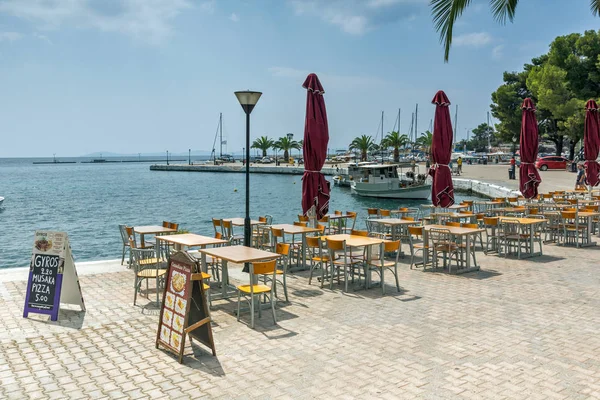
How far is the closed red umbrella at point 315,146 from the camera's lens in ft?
34.8

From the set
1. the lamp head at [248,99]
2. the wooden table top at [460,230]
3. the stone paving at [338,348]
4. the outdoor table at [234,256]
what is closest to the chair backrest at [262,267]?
the outdoor table at [234,256]

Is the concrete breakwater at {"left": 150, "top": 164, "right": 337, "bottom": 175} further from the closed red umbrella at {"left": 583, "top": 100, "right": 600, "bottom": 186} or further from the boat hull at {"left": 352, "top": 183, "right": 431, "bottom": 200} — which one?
the closed red umbrella at {"left": 583, "top": 100, "right": 600, "bottom": 186}

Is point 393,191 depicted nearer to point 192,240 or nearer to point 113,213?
point 113,213

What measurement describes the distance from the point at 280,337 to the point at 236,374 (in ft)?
4.02

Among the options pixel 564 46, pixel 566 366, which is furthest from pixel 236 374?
pixel 564 46

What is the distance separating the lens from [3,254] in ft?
64.9

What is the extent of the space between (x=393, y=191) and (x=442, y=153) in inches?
1075

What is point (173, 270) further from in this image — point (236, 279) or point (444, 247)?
point (444, 247)

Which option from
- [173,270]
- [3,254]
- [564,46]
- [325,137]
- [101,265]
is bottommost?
[3,254]

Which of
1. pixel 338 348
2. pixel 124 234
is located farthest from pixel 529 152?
pixel 124 234

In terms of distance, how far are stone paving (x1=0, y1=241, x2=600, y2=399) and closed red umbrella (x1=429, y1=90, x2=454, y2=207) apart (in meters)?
4.32

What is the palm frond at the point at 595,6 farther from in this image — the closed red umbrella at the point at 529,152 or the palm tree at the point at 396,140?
the palm tree at the point at 396,140

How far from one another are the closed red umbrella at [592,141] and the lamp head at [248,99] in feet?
39.8

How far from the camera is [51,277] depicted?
23.8ft
